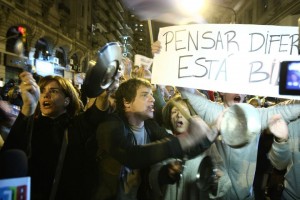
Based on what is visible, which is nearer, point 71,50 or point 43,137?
point 43,137

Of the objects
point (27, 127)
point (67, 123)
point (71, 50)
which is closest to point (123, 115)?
point (67, 123)

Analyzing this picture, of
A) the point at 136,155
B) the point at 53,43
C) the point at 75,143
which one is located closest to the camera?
Answer: the point at 136,155

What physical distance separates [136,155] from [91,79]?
0.57 metres

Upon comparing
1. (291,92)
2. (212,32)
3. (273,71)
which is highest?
(212,32)

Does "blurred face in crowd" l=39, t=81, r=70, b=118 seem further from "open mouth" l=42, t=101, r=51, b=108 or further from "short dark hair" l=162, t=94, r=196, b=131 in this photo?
"short dark hair" l=162, t=94, r=196, b=131

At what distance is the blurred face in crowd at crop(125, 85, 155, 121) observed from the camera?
8.56 ft

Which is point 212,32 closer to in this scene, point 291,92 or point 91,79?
point 291,92

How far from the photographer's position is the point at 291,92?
2387mm

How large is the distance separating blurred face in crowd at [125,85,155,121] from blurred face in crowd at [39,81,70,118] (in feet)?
2.01

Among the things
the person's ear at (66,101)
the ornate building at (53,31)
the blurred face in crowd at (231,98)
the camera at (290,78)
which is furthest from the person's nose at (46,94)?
the ornate building at (53,31)

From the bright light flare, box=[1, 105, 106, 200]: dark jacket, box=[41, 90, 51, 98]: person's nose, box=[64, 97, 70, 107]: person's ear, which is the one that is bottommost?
box=[1, 105, 106, 200]: dark jacket

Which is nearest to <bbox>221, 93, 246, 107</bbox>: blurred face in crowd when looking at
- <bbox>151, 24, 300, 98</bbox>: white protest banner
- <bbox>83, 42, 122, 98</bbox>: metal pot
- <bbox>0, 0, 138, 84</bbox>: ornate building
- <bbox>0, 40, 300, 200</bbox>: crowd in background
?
<bbox>0, 40, 300, 200</bbox>: crowd in background

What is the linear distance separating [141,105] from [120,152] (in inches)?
20.7

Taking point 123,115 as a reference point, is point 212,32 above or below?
above
